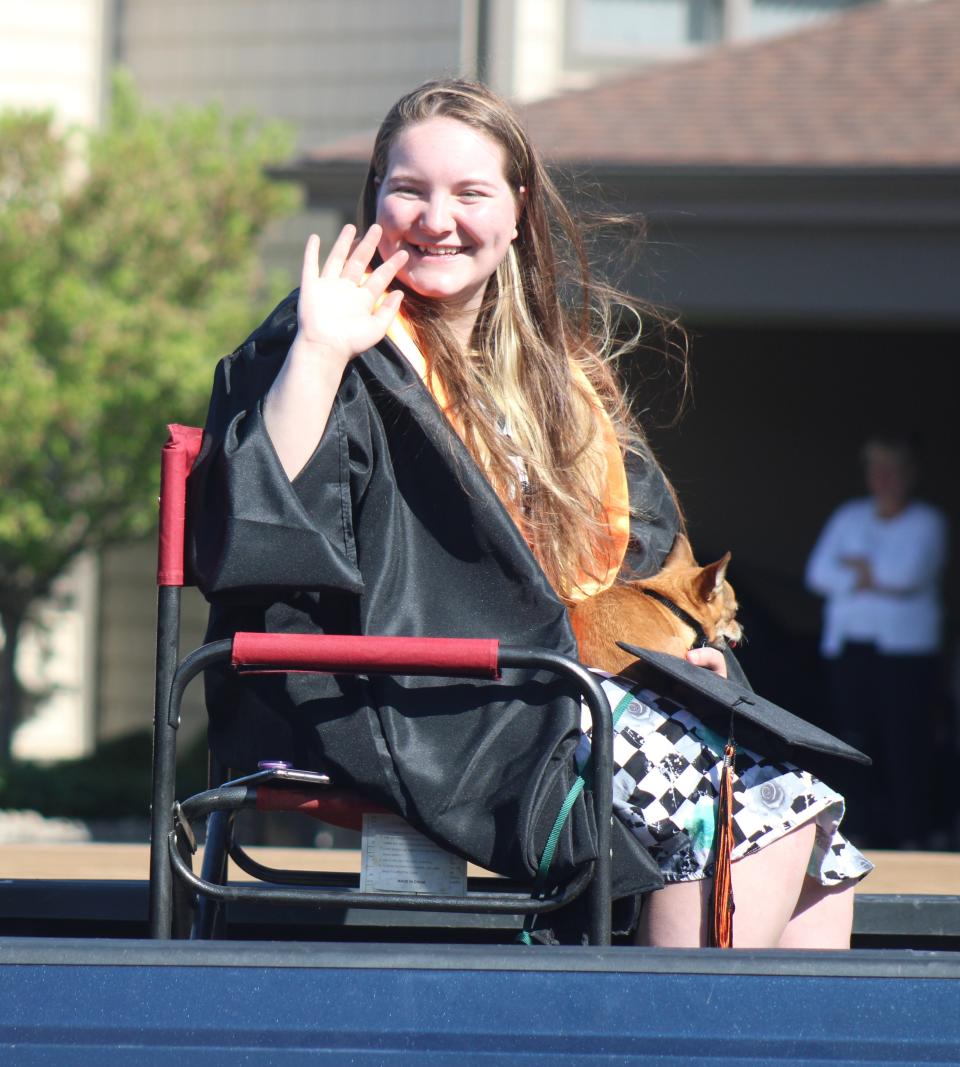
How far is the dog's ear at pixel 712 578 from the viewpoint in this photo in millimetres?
2443

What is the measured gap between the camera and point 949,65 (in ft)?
26.1

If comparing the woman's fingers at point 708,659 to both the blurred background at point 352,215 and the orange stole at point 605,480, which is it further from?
the blurred background at point 352,215

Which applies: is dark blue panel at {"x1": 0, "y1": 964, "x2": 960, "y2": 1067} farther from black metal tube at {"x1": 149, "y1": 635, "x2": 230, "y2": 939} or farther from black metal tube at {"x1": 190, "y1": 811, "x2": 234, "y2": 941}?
black metal tube at {"x1": 190, "y1": 811, "x2": 234, "y2": 941}

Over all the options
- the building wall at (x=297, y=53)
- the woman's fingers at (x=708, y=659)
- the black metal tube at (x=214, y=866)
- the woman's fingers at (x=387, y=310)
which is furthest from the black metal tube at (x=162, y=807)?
the building wall at (x=297, y=53)

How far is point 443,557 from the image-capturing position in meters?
2.23

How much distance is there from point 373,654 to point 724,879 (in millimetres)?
614

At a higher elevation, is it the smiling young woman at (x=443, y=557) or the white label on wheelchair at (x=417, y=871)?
the smiling young woman at (x=443, y=557)

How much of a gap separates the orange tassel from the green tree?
6614mm

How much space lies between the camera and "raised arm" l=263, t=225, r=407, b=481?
2.12m

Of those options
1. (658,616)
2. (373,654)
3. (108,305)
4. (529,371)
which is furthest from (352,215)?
(373,654)

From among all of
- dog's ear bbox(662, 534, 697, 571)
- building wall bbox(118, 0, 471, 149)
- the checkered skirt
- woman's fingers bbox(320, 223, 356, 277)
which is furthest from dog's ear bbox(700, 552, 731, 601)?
building wall bbox(118, 0, 471, 149)

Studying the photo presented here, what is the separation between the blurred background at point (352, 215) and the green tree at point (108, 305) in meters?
0.02

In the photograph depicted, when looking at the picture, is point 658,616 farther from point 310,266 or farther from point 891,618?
point 891,618

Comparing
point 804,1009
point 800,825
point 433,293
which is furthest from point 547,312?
point 804,1009
